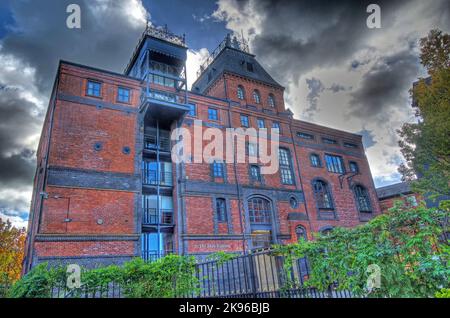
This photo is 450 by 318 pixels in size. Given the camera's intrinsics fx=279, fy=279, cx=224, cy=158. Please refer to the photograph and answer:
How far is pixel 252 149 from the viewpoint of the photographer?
74.7 ft

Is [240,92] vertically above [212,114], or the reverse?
[240,92]

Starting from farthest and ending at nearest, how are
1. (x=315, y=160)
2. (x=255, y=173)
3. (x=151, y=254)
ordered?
(x=315, y=160), (x=255, y=173), (x=151, y=254)

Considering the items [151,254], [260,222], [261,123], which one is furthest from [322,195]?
[151,254]

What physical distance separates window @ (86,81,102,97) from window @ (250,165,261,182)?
39.7 ft

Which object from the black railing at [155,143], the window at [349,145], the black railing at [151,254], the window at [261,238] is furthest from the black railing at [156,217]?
the window at [349,145]

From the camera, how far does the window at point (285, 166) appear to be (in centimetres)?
2364

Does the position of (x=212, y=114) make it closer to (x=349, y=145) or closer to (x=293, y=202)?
(x=293, y=202)

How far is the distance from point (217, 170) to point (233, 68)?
→ 10.5 metres

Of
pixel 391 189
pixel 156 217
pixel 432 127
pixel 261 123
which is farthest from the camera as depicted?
pixel 391 189

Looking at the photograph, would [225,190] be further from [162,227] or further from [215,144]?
[162,227]

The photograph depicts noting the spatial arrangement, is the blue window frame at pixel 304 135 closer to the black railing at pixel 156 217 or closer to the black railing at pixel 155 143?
the black railing at pixel 155 143

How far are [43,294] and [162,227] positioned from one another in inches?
404

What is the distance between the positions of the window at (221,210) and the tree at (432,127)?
36.4ft

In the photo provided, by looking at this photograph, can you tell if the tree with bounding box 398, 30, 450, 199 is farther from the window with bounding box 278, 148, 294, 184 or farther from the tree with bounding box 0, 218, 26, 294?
the tree with bounding box 0, 218, 26, 294
